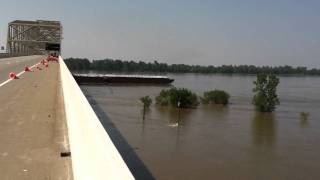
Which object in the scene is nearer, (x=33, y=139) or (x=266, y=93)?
(x=33, y=139)

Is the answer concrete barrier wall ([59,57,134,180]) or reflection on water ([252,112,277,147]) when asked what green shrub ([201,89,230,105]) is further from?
concrete barrier wall ([59,57,134,180])

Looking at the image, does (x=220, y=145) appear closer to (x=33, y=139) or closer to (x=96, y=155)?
(x=33, y=139)

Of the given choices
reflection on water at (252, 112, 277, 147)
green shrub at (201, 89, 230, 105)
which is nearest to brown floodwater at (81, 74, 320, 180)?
reflection on water at (252, 112, 277, 147)

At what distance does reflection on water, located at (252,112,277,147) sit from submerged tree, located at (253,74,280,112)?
2302 mm

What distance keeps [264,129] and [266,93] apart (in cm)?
1803

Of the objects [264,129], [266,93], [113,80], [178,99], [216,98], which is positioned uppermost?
[266,93]

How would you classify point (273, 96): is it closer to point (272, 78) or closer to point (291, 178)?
point (272, 78)

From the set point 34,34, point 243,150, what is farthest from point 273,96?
point 34,34

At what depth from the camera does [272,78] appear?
52.9m

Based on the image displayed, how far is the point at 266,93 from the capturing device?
170ft

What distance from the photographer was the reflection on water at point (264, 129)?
27500 mm

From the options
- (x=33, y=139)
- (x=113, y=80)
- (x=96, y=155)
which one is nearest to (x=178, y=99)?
(x=33, y=139)

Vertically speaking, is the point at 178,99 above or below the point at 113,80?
above

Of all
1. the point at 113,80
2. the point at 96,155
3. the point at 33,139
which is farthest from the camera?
the point at 113,80
